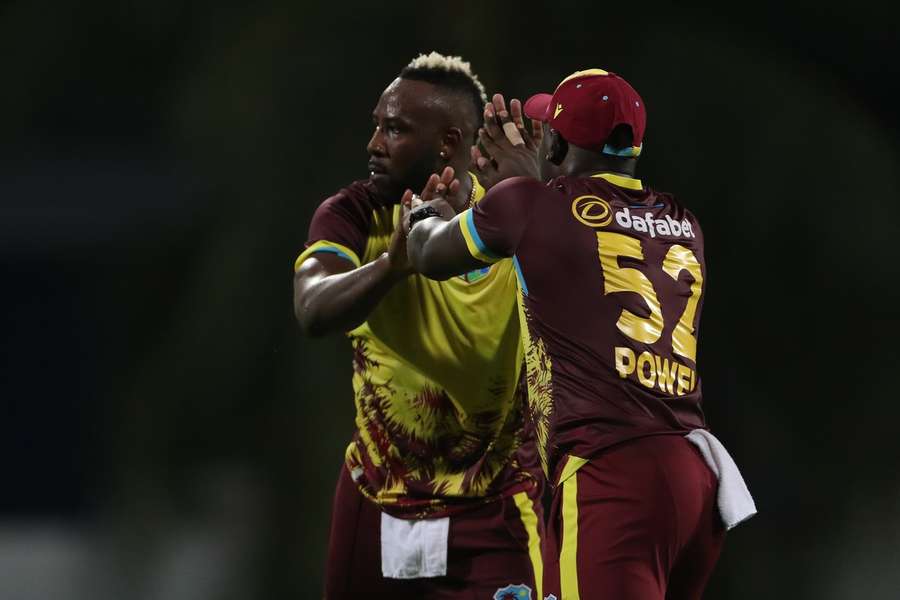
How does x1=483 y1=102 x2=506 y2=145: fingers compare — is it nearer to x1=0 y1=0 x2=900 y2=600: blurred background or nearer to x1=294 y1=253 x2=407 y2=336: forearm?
x1=294 y1=253 x2=407 y2=336: forearm

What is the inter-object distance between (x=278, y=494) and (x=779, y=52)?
2521 millimetres

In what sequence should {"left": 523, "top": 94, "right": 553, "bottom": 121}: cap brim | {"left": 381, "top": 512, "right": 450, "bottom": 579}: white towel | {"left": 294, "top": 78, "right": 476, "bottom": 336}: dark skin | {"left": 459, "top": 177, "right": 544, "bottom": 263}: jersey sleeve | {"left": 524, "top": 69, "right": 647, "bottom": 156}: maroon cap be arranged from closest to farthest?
{"left": 459, "top": 177, "right": 544, "bottom": 263}: jersey sleeve → {"left": 524, "top": 69, "right": 647, "bottom": 156}: maroon cap → {"left": 294, "top": 78, "right": 476, "bottom": 336}: dark skin → {"left": 381, "top": 512, "right": 450, "bottom": 579}: white towel → {"left": 523, "top": 94, "right": 553, "bottom": 121}: cap brim

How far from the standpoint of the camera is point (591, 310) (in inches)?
91.0

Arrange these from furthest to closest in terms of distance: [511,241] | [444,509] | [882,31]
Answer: [882,31] → [444,509] → [511,241]

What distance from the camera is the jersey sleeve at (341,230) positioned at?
9.02 ft

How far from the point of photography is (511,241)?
2.29 m

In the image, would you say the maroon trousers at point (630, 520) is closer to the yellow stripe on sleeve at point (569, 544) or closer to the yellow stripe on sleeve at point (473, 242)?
the yellow stripe on sleeve at point (569, 544)

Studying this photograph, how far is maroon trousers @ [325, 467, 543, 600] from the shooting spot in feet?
9.23

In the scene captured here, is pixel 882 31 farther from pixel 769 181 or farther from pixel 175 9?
pixel 175 9

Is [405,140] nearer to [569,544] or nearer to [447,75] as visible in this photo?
[447,75]

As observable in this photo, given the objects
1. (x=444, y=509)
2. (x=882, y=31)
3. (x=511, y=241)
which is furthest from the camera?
(x=882, y=31)

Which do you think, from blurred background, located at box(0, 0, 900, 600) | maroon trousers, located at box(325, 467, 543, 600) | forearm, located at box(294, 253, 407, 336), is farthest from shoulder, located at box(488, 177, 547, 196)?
blurred background, located at box(0, 0, 900, 600)

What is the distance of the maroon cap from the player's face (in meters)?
0.46

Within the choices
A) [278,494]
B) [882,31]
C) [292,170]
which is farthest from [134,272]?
[882,31]
